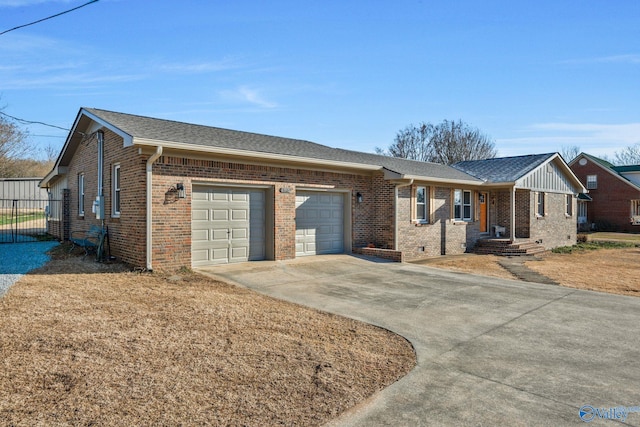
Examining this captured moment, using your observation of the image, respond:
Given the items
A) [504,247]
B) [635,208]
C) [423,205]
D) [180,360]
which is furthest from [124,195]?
[635,208]

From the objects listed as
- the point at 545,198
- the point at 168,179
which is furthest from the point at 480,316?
the point at 545,198

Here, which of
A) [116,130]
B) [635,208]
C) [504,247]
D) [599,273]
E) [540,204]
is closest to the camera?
[116,130]

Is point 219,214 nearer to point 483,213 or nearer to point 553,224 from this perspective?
point 483,213

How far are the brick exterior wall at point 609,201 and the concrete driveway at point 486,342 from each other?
3181cm

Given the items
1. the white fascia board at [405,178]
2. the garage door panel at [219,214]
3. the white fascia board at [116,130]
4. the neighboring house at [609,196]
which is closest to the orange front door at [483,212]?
the white fascia board at [405,178]

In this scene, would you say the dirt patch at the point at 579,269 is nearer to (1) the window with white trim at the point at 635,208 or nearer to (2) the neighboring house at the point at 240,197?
(2) the neighboring house at the point at 240,197

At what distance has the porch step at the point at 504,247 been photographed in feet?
57.8

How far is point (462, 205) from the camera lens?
1817cm

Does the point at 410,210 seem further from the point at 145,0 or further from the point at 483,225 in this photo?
the point at 145,0

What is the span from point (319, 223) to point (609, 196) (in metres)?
33.3

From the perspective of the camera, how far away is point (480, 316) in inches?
275

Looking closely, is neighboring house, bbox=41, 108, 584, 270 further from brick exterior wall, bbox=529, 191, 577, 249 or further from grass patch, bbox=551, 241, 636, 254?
grass patch, bbox=551, 241, 636, 254

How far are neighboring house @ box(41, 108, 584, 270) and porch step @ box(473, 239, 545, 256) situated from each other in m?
0.51

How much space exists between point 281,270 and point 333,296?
2.91 metres
